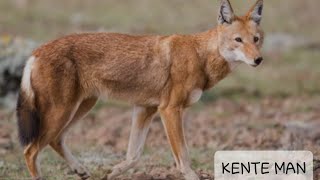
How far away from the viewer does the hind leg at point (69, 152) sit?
982 cm

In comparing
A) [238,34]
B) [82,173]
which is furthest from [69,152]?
[238,34]

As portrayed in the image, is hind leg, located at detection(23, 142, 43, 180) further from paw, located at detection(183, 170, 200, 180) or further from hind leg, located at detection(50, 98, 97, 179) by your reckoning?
paw, located at detection(183, 170, 200, 180)

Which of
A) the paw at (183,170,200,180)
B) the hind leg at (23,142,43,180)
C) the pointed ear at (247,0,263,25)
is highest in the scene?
the pointed ear at (247,0,263,25)

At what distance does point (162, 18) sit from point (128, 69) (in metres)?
16.1

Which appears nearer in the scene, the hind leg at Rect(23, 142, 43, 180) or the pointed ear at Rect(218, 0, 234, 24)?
the hind leg at Rect(23, 142, 43, 180)

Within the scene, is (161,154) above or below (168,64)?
below

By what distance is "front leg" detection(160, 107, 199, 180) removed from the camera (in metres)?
9.33

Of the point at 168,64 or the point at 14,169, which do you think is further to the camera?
the point at 14,169

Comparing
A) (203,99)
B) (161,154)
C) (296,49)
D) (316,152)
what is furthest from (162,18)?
(316,152)

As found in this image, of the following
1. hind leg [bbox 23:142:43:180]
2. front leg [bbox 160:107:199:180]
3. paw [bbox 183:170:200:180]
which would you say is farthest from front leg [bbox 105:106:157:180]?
hind leg [bbox 23:142:43:180]

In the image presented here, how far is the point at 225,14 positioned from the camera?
977 cm

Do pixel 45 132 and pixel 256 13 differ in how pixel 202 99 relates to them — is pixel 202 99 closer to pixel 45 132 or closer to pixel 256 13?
pixel 256 13

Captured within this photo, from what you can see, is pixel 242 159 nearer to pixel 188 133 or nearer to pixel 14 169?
pixel 14 169

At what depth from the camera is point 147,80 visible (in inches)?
385
